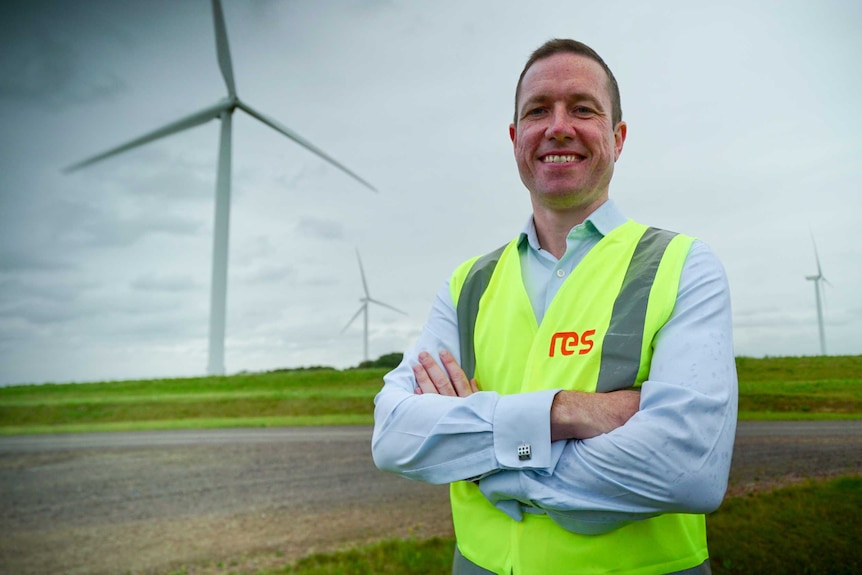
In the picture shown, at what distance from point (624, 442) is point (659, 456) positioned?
111 millimetres

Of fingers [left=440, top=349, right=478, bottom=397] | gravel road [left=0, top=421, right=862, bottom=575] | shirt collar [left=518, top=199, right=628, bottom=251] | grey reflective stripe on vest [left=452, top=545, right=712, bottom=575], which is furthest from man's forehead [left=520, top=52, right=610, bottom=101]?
gravel road [left=0, top=421, right=862, bottom=575]

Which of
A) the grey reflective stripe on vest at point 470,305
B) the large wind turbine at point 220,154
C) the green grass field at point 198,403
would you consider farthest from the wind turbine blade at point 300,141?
the grey reflective stripe on vest at point 470,305

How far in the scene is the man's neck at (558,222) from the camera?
8.13 ft

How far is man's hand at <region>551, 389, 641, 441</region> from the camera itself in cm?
199

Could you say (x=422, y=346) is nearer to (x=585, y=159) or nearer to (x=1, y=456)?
(x=585, y=159)

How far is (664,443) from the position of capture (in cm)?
189

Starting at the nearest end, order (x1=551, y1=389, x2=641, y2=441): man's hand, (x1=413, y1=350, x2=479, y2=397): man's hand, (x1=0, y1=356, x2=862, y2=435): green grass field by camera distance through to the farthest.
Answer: (x1=551, y1=389, x2=641, y2=441): man's hand < (x1=413, y1=350, x2=479, y2=397): man's hand < (x1=0, y1=356, x2=862, y2=435): green grass field

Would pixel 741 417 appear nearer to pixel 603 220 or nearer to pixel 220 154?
pixel 603 220

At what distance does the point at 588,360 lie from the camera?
212 cm

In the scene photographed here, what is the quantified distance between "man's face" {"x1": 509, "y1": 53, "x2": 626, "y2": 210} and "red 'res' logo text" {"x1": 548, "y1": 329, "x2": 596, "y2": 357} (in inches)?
22.8

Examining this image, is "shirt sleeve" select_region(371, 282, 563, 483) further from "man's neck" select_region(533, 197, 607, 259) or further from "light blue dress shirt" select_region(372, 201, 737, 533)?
"man's neck" select_region(533, 197, 607, 259)

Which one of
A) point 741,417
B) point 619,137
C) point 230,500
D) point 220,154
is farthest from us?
point 220,154

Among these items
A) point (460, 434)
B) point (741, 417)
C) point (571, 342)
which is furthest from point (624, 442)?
point (741, 417)

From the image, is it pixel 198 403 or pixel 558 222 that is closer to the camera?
pixel 558 222
